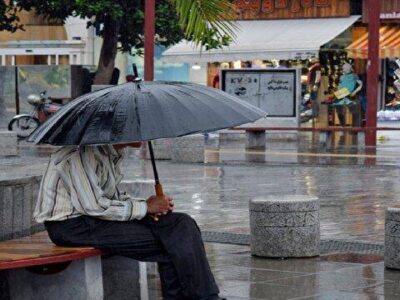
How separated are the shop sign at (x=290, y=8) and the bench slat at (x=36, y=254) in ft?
92.9

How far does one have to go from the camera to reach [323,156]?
78.8ft

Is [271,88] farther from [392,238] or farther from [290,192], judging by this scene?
[392,238]

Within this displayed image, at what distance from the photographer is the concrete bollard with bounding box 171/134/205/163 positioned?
21.9 m

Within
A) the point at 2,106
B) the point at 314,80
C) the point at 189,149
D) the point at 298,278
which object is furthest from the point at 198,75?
the point at 298,278

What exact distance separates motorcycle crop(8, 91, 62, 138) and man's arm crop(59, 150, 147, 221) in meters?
21.4

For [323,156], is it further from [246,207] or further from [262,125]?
[246,207]

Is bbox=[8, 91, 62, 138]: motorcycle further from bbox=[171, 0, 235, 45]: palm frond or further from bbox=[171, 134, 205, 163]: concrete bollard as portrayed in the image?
bbox=[171, 0, 235, 45]: palm frond

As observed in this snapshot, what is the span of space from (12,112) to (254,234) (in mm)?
22423

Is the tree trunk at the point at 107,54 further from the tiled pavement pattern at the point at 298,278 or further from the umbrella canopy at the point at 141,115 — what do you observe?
the umbrella canopy at the point at 141,115

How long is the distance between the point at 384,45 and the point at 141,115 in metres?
27.7

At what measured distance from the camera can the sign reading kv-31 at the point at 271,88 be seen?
2894 centimetres

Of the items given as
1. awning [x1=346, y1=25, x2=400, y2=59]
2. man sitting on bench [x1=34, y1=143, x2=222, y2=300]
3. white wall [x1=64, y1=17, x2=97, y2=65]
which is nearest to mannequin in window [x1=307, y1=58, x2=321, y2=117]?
awning [x1=346, y1=25, x2=400, y2=59]

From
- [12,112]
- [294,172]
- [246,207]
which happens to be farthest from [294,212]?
[12,112]

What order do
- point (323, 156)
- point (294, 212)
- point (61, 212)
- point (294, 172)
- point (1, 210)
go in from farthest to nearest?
1. point (323, 156)
2. point (294, 172)
3. point (294, 212)
4. point (1, 210)
5. point (61, 212)
